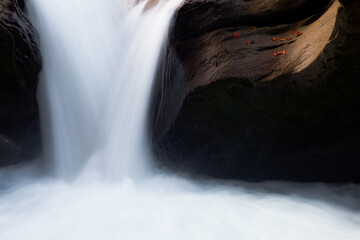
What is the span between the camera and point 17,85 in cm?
363

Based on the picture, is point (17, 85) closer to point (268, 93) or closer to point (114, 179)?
point (114, 179)

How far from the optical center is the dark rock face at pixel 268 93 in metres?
2.53

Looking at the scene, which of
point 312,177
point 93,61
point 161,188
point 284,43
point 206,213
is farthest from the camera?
point 93,61

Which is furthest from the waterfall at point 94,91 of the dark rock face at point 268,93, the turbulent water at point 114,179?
the dark rock face at point 268,93

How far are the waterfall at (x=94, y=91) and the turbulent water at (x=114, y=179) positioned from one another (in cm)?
2

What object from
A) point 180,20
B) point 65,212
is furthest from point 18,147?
point 180,20

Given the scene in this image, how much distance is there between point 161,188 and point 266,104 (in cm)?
177

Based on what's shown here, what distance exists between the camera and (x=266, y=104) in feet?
9.46

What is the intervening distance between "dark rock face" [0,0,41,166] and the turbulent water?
0.23m

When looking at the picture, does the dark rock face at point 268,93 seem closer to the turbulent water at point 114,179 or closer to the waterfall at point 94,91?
the turbulent water at point 114,179

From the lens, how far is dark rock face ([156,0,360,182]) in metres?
2.53

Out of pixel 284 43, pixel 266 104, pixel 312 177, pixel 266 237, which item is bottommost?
pixel 266 237

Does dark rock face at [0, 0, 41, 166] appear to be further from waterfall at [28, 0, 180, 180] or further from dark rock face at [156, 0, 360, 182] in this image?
dark rock face at [156, 0, 360, 182]

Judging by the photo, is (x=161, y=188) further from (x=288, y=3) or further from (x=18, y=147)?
(x=288, y=3)
